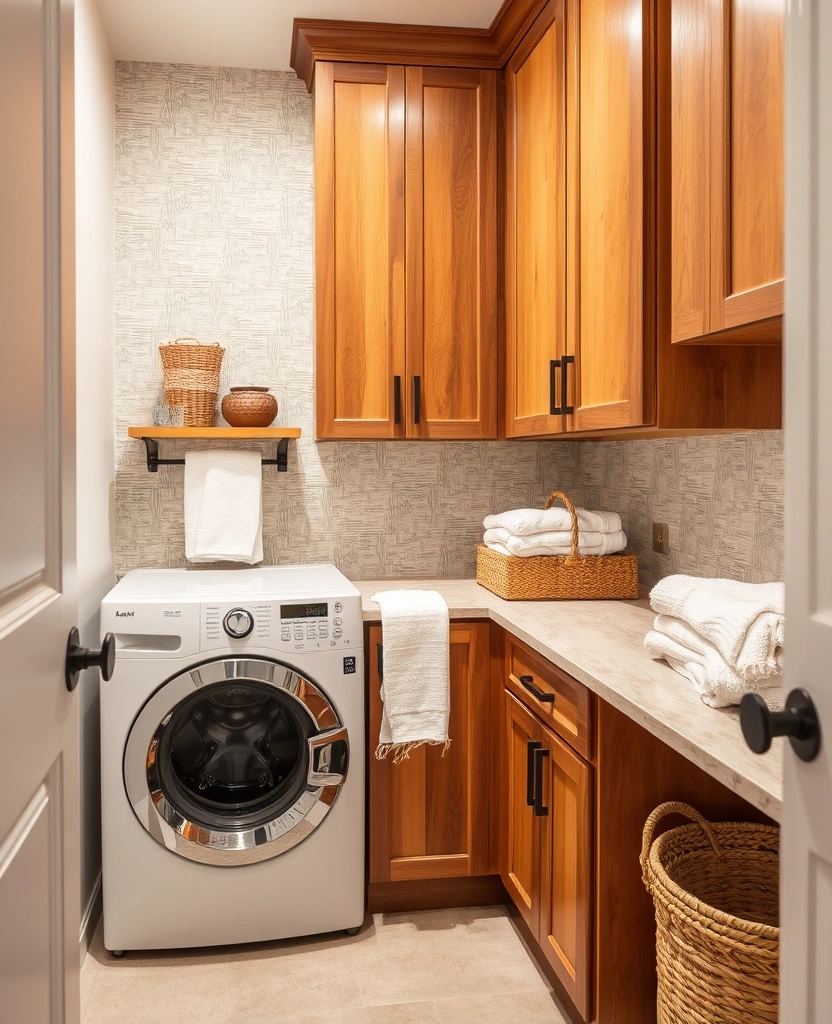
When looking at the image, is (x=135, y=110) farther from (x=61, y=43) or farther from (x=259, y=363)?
(x=61, y=43)

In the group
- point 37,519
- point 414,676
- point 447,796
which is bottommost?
point 447,796

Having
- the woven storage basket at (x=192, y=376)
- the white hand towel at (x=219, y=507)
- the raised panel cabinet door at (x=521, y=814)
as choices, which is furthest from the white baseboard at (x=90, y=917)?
the woven storage basket at (x=192, y=376)

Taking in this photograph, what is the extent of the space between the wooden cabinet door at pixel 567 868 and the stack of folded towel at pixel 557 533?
61 centimetres

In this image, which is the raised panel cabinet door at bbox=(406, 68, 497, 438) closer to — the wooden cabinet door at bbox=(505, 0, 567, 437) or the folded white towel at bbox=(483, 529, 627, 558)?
the wooden cabinet door at bbox=(505, 0, 567, 437)

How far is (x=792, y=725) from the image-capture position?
2.70 ft

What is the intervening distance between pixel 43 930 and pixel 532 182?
7.26 feet

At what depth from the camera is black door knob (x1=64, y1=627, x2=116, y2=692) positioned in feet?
3.46

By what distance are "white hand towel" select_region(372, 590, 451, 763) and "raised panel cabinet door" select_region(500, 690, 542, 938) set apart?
19 cm

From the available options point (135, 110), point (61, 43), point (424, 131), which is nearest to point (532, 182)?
point (424, 131)

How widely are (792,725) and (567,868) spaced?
1.18 m

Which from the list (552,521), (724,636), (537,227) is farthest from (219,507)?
(724,636)

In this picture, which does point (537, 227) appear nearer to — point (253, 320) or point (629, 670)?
point (253, 320)

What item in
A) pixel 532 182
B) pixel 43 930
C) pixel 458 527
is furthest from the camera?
pixel 458 527

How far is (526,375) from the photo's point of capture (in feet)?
8.31
